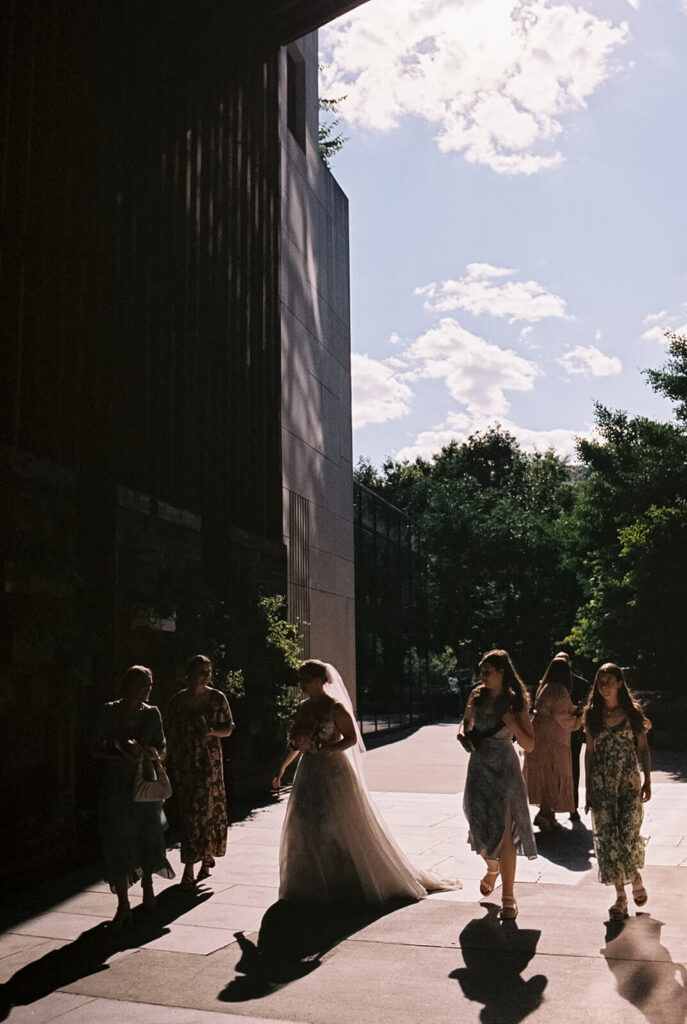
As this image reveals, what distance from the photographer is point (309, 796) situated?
25.5 ft

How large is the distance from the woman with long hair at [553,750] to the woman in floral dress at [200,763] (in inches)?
170

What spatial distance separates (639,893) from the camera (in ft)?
23.8

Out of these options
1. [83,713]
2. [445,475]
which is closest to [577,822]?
[83,713]

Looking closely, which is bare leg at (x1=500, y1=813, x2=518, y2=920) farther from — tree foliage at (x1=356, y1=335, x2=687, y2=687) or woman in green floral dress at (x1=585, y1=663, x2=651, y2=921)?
tree foliage at (x1=356, y1=335, x2=687, y2=687)

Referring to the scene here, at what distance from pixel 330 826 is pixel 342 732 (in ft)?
2.29

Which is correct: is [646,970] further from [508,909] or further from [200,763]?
[200,763]

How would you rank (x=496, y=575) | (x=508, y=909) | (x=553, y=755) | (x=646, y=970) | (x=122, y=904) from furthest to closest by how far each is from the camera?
1. (x=496, y=575)
2. (x=553, y=755)
3. (x=508, y=909)
4. (x=122, y=904)
5. (x=646, y=970)

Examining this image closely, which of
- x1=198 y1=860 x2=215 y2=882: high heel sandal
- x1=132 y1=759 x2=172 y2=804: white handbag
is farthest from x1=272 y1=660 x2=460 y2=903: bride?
x1=198 y1=860 x2=215 y2=882: high heel sandal

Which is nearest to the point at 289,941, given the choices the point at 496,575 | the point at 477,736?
the point at 477,736

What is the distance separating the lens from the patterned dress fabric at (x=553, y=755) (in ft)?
38.2

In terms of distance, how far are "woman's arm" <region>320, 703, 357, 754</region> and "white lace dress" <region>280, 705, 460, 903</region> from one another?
0.04m

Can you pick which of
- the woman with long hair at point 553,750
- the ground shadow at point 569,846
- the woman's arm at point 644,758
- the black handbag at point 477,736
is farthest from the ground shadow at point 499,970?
the woman with long hair at point 553,750

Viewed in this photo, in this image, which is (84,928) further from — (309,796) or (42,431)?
(42,431)

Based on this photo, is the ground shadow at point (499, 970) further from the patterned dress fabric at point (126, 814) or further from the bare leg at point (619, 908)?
the patterned dress fabric at point (126, 814)
